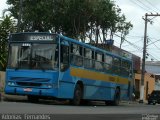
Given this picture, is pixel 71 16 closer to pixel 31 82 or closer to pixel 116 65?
pixel 116 65

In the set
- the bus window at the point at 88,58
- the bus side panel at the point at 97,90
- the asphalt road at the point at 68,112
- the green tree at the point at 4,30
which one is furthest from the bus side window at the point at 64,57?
the green tree at the point at 4,30

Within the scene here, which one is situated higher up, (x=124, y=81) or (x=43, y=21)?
(x=43, y=21)

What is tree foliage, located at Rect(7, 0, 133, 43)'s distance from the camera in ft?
133

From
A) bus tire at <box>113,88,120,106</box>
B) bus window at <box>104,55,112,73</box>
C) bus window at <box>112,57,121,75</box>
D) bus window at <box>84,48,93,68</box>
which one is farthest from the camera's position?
bus tire at <box>113,88,120,106</box>

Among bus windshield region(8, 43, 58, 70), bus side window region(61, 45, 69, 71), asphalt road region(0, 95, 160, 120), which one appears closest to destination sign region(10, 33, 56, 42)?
bus windshield region(8, 43, 58, 70)

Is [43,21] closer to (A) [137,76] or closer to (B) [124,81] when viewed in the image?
(B) [124,81]

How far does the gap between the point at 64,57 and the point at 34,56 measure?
1496mm

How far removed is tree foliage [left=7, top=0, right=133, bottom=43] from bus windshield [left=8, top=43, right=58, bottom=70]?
15925 mm

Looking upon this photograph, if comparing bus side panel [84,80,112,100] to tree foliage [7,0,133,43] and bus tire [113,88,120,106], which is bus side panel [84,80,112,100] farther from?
tree foliage [7,0,133,43]

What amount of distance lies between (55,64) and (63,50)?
0.89m

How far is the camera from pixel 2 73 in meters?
35.0

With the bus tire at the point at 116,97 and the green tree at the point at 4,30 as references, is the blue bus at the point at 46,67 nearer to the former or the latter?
the bus tire at the point at 116,97

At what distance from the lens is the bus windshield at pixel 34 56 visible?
Result: 79.5ft

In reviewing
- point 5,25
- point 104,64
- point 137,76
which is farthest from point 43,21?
point 137,76
